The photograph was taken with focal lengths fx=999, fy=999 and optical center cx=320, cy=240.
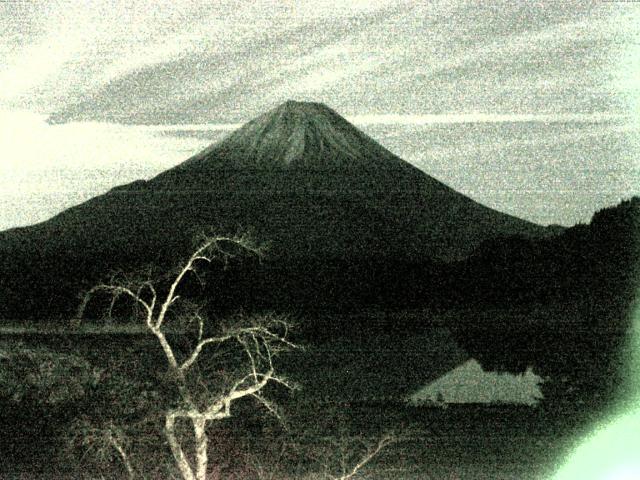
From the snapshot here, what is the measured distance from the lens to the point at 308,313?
38969 millimetres

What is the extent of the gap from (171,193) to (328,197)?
24003 mm

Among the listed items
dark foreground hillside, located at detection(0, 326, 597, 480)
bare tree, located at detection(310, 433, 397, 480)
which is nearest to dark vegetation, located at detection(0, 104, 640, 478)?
dark foreground hillside, located at detection(0, 326, 597, 480)

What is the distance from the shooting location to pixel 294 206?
129375 millimetres

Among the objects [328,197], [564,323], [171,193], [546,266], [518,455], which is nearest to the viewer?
[518,455]

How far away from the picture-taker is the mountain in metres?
118

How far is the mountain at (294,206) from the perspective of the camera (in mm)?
118062

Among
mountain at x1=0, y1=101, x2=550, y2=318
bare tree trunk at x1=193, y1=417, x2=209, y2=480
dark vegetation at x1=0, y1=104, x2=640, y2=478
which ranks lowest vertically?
mountain at x1=0, y1=101, x2=550, y2=318

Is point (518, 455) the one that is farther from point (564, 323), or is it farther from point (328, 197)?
point (328, 197)

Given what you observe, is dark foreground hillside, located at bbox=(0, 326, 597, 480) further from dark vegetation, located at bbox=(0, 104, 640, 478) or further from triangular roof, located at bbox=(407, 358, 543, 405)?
triangular roof, located at bbox=(407, 358, 543, 405)

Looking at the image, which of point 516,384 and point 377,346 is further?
point 377,346

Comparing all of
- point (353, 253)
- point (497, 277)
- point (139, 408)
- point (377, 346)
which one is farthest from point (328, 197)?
point (139, 408)

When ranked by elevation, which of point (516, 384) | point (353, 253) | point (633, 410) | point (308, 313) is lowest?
point (353, 253)

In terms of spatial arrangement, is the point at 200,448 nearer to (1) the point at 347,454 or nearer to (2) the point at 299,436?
(1) the point at 347,454

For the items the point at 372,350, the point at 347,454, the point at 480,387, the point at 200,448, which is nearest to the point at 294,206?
the point at 372,350
